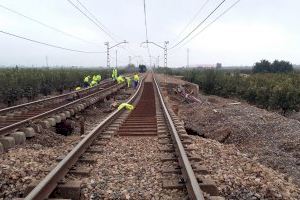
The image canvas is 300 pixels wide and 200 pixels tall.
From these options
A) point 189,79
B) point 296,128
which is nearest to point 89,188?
point 296,128

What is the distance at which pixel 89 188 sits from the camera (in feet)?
16.6

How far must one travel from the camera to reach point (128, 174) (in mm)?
5762

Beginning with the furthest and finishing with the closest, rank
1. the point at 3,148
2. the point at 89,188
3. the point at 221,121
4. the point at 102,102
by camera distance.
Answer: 1. the point at 102,102
2. the point at 221,121
3. the point at 3,148
4. the point at 89,188

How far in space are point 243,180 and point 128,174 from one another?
176 cm

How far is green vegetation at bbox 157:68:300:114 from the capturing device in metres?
23.4

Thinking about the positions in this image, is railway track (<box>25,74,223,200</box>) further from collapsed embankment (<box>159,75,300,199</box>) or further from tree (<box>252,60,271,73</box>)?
tree (<box>252,60,271,73</box>)

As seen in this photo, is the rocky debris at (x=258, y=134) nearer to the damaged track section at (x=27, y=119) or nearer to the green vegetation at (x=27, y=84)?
the damaged track section at (x=27, y=119)

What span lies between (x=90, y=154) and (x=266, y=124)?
9.01 meters

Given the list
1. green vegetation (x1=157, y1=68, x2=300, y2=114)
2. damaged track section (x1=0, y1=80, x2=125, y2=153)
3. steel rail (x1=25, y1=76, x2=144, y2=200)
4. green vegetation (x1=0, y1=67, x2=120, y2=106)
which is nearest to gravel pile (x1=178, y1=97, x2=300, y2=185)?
steel rail (x1=25, y1=76, x2=144, y2=200)

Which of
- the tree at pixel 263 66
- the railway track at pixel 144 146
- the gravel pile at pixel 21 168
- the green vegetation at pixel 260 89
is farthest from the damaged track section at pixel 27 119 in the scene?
the tree at pixel 263 66

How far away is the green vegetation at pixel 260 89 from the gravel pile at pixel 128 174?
17.7 metres

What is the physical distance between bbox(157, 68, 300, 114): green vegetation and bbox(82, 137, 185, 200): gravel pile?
1773 centimetres

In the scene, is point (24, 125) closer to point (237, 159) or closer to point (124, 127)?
point (124, 127)

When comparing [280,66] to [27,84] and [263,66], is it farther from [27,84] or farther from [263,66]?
[27,84]
